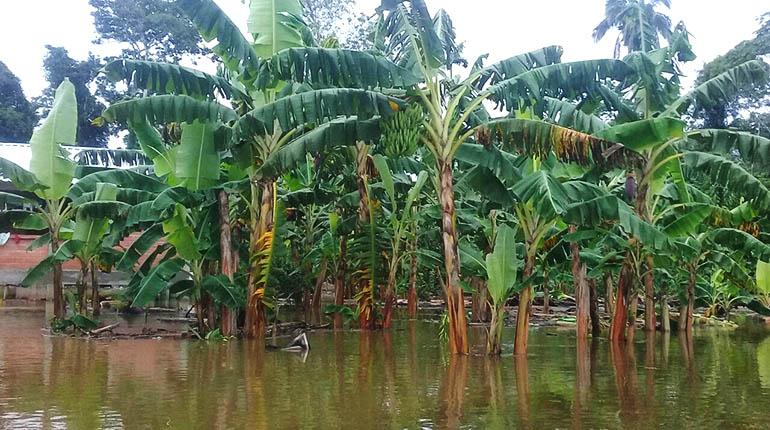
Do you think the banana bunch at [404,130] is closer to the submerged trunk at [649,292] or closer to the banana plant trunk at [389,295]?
the banana plant trunk at [389,295]

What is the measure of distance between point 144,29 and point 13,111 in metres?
8.19

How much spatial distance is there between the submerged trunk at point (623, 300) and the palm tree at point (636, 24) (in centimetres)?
407

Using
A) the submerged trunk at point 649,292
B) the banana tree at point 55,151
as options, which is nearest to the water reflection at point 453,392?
the submerged trunk at point 649,292

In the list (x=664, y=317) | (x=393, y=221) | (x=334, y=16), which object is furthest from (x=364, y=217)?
(x=334, y=16)

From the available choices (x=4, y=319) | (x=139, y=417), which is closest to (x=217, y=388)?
(x=139, y=417)

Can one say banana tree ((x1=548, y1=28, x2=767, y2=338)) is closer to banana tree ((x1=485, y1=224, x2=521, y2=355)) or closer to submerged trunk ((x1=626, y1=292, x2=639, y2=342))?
submerged trunk ((x1=626, y1=292, x2=639, y2=342))

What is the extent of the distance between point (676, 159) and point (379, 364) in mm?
5909

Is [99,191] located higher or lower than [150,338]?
higher

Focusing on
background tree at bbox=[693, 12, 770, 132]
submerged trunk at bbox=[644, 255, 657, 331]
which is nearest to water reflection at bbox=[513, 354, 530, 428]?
submerged trunk at bbox=[644, 255, 657, 331]

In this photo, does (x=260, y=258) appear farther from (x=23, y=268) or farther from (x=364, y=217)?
(x=23, y=268)

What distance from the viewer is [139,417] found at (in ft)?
19.9

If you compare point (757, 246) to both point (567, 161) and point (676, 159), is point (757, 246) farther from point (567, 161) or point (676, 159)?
point (567, 161)

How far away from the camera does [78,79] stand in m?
39.8

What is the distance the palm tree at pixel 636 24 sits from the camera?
1382 centimetres
